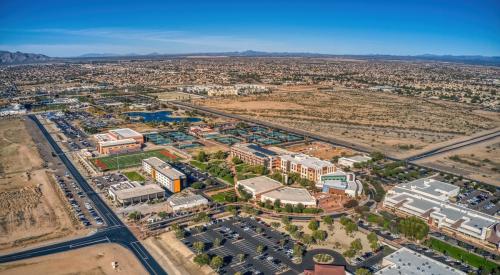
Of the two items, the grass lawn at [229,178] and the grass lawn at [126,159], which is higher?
the grass lawn at [126,159]

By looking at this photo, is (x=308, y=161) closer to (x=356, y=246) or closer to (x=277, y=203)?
(x=277, y=203)

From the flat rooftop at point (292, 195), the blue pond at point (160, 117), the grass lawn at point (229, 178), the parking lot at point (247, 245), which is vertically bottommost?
the parking lot at point (247, 245)

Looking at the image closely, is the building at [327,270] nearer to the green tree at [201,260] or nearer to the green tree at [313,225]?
the green tree at [313,225]

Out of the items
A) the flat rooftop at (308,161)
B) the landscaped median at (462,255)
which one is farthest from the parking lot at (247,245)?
the flat rooftop at (308,161)

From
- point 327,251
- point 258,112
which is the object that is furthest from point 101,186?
point 258,112

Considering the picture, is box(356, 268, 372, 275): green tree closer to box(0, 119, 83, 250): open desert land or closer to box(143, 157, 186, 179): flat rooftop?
box(0, 119, 83, 250): open desert land

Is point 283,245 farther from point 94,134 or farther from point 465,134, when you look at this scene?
point 465,134

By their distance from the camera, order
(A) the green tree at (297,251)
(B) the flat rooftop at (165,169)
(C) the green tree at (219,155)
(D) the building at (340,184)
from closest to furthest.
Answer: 1. (A) the green tree at (297,251)
2. (D) the building at (340,184)
3. (B) the flat rooftop at (165,169)
4. (C) the green tree at (219,155)
